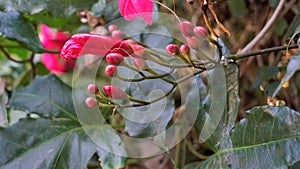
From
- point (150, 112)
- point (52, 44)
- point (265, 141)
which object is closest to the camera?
point (265, 141)

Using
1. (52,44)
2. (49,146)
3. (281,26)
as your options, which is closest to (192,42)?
(49,146)

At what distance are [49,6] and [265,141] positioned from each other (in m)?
0.43

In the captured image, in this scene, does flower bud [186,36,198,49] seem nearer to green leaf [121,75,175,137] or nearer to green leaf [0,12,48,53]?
green leaf [121,75,175,137]

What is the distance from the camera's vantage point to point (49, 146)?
0.79m

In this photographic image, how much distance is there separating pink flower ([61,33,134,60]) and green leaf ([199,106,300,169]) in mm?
165

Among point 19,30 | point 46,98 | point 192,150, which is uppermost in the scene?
point 19,30

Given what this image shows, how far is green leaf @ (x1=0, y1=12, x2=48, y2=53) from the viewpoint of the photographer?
80 cm

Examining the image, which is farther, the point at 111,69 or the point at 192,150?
the point at 192,150

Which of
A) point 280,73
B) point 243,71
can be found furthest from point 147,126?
point 243,71

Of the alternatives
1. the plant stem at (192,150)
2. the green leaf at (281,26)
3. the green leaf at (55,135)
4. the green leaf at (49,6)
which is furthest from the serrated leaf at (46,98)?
the green leaf at (281,26)

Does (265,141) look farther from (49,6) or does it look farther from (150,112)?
(49,6)

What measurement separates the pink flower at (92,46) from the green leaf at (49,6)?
21 centimetres

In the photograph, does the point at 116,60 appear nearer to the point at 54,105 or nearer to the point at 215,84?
the point at 215,84

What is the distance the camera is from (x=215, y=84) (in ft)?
2.19
